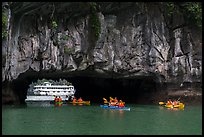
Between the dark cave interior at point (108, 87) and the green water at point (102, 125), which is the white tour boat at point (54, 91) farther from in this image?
the green water at point (102, 125)

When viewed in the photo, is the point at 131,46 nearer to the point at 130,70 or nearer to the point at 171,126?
the point at 130,70

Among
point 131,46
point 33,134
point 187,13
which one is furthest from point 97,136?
point 187,13

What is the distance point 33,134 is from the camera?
1135 centimetres

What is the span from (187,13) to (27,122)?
11.4 metres

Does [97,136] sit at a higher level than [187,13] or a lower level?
lower

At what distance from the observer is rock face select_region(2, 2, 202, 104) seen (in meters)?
19.3

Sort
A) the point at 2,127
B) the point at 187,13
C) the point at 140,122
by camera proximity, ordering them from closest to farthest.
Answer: the point at 2,127
the point at 140,122
the point at 187,13

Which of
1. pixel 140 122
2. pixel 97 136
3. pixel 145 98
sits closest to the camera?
pixel 97 136

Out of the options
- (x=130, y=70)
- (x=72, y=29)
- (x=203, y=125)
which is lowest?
(x=203, y=125)

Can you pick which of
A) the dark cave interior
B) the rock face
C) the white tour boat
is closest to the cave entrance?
the dark cave interior

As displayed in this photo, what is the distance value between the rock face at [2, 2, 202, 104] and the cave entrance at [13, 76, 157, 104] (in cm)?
197

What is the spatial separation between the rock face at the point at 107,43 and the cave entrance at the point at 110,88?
6.48 feet

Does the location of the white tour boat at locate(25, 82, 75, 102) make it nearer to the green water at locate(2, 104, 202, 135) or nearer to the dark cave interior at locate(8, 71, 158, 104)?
the dark cave interior at locate(8, 71, 158, 104)

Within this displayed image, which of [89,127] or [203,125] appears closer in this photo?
[89,127]
